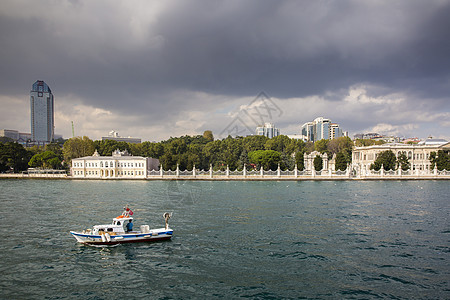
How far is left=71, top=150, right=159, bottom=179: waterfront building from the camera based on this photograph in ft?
275

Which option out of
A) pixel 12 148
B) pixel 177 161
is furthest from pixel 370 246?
pixel 12 148

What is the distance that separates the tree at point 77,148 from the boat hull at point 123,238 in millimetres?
84010

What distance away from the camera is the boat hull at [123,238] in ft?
59.7

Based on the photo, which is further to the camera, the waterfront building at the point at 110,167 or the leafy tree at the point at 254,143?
the leafy tree at the point at 254,143

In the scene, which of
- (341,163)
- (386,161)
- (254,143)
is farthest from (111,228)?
(254,143)

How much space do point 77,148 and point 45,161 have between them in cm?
937

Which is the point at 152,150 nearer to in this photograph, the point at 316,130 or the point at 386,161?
the point at 386,161

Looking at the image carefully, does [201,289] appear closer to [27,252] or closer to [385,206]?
[27,252]

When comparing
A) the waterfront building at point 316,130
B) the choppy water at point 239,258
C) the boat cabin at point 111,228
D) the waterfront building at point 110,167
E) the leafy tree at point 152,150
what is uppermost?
the waterfront building at point 316,130

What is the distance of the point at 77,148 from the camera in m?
96.8

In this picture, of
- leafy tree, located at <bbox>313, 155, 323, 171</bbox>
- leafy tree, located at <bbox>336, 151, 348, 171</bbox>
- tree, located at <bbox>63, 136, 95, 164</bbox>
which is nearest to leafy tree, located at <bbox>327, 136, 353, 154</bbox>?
leafy tree, located at <bbox>336, 151, 348, 171</bbox>

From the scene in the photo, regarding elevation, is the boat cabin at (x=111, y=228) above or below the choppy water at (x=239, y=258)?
above

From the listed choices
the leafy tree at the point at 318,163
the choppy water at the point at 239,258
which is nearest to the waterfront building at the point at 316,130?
the leafy tree at the point at 318,163

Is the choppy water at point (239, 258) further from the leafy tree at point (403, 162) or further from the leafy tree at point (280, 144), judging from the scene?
the leafy tree at point (280, 144)
